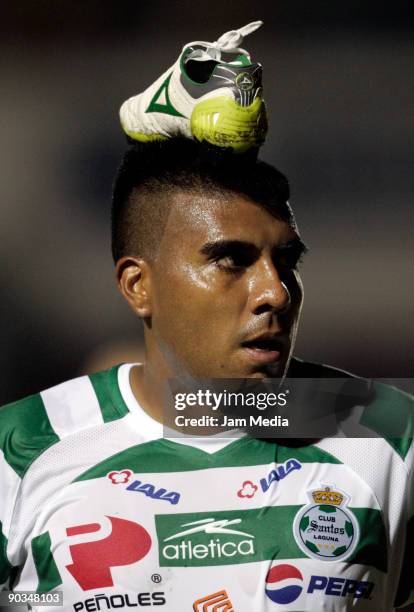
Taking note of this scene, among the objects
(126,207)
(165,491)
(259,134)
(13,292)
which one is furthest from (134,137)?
(13,292)

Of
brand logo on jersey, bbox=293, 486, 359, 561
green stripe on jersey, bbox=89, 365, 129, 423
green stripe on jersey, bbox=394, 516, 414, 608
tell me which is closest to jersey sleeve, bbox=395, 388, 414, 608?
green stripe on jersey, bbox=394, 516, 414, 608

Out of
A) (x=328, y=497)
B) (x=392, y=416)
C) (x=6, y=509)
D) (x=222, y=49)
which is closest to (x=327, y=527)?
(x=328, y=497)

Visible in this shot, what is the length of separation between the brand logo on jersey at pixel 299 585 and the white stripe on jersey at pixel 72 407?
0.47 m

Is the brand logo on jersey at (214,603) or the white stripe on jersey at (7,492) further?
the white stripe on jersey at (7,492)

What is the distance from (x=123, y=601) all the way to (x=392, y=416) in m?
0.65

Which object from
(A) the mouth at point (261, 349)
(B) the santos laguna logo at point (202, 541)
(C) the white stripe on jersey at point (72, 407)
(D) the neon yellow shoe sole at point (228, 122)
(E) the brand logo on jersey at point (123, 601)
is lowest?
(E) the brand logo on jersey at point (123, 601)

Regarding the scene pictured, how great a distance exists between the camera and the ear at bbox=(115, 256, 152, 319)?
65.9 inches

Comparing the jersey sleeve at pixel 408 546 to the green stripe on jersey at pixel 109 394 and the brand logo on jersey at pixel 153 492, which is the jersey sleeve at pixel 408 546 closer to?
the brand logo on jersey at pixel 153 492

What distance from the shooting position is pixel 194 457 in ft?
5.37

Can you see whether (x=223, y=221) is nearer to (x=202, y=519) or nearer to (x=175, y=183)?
(x=175, y=183)

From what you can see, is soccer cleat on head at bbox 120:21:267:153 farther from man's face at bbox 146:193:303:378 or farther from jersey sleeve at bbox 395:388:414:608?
jersey sleeve at bbox 395:388:414:608

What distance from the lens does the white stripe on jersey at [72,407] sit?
1.69m

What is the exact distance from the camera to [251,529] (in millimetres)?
1563
